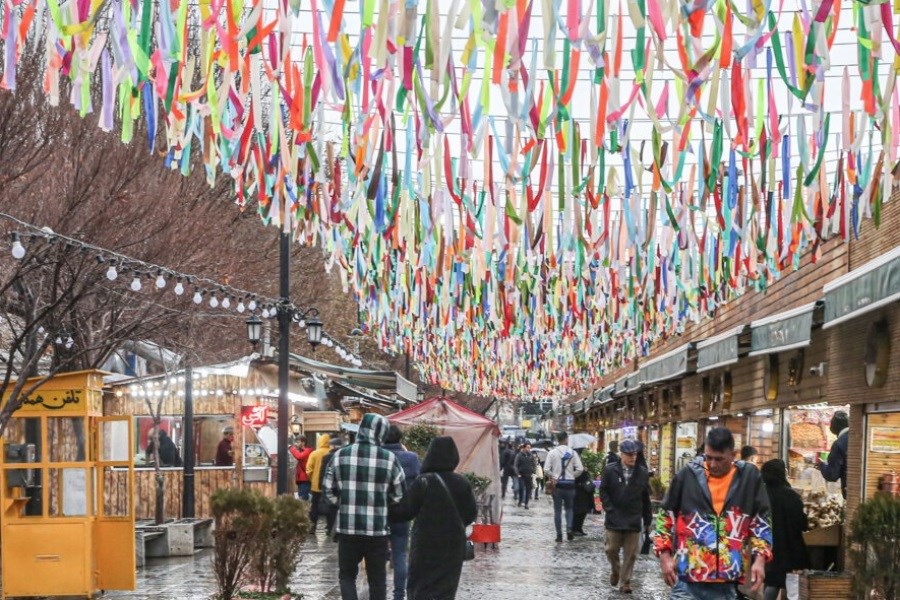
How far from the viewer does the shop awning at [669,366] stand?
22375 mm

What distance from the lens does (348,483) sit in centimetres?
974

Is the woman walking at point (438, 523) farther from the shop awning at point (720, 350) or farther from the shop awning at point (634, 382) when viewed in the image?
the shop awning at point (634, 382)

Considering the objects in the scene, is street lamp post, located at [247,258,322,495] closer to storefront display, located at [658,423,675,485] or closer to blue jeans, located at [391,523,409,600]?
blue jeans, located at [391,523,409,600]

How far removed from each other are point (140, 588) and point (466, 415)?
26.8 ft

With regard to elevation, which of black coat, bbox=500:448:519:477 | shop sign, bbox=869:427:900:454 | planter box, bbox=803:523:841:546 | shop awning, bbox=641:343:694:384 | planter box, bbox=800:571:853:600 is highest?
shop awning, bbox=641:343:694:384

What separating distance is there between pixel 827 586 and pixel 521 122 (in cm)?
562

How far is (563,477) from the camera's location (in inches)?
855

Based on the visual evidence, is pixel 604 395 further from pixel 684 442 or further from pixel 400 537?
pixel 400 537

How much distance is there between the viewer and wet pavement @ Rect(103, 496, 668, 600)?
14062 mm

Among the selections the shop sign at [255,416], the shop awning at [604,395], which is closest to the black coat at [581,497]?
the shop sign at [255,416]

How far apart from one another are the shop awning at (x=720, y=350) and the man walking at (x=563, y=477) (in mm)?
3009

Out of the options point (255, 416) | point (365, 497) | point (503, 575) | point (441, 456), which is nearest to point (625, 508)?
point (503, 575)

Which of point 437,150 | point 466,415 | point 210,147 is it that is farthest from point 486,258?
point 210,147

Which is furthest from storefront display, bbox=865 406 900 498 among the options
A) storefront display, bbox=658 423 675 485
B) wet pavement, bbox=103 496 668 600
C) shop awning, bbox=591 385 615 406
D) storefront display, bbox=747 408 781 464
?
shop awning, bbox=591 385 615 406
